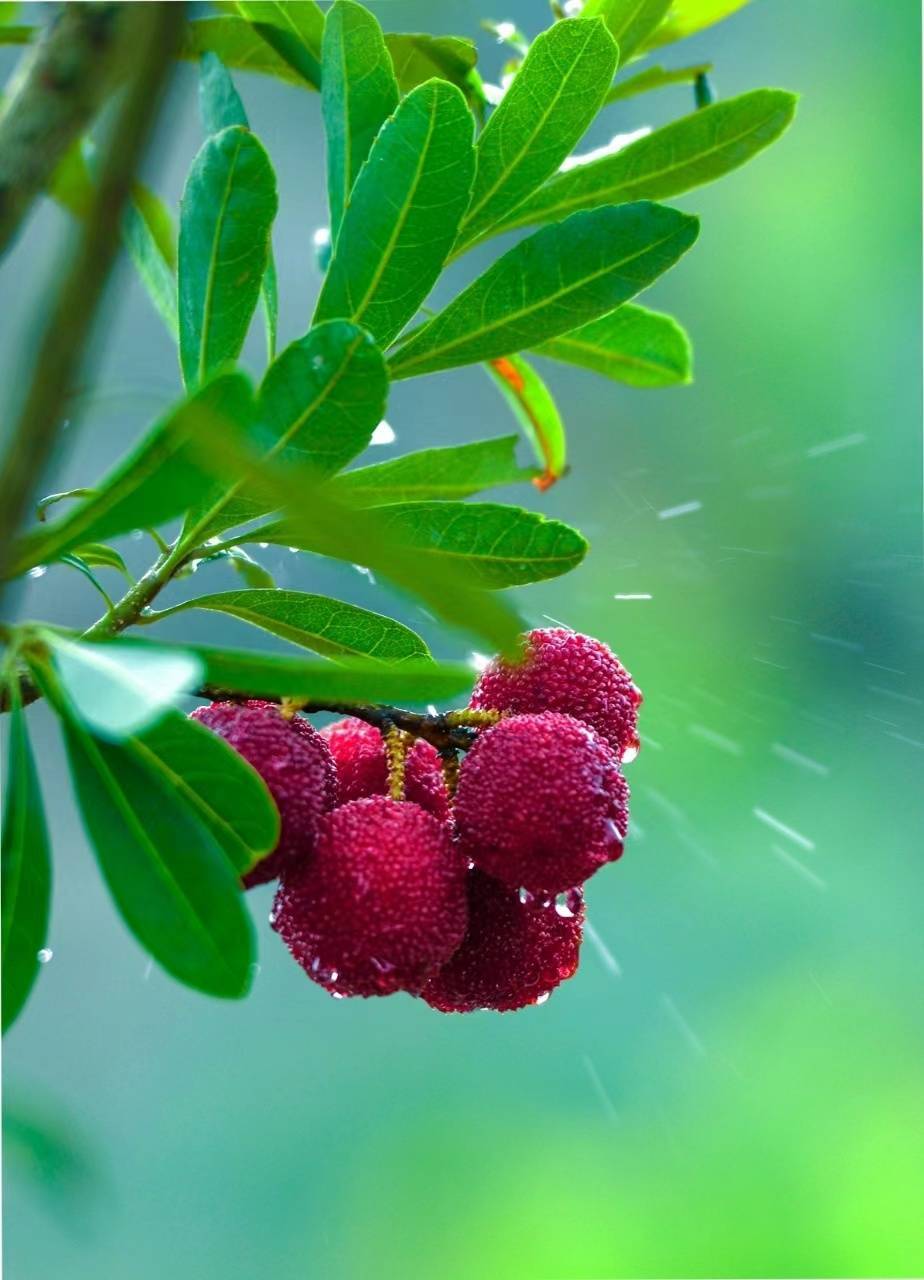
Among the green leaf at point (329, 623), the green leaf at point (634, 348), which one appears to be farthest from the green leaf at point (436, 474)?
the green leaf at point (634, 348)

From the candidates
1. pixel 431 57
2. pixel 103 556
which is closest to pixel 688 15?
pixel 431 57

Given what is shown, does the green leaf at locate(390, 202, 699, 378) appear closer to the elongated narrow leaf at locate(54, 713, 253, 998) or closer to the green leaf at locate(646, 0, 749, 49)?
the elongated narrow leaf at locate(54, 713, 253, 998)

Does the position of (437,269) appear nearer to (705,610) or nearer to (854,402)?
(705,610)

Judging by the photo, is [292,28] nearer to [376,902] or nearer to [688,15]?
[688,15]

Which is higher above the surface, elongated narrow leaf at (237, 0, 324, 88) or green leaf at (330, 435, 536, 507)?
elongated narrow leaf at (237, 0, 324, 88)

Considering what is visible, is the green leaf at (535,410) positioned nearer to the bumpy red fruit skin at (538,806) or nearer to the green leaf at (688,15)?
the green leaf at (688,15)

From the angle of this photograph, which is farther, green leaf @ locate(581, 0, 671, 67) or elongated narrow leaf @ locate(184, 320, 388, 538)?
green leaf @ locate(581, 0, 671, 67)

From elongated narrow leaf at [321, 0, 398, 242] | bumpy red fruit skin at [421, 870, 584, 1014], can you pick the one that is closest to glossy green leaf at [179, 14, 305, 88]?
elongated narrow leaf at [321, 0, 398, 242]
